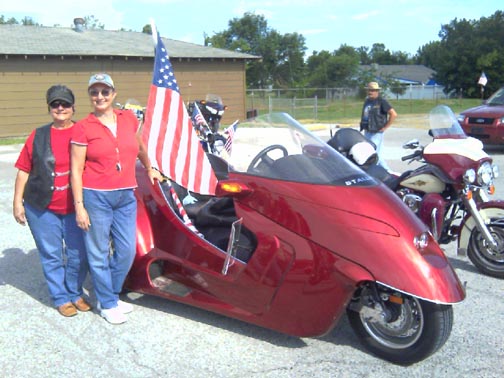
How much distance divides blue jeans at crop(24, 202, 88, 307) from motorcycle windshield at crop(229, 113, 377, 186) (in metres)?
1.36

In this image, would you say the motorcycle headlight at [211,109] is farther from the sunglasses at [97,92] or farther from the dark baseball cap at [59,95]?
the sunglasses at [97,92]

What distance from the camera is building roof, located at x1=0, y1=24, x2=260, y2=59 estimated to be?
20.9 metres

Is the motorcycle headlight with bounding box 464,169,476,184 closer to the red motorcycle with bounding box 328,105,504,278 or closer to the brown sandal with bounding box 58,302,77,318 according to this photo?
the red motorcycle with bounding box 328,105,504,278

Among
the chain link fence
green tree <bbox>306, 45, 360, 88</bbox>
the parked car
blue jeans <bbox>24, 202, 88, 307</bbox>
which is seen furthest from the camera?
green tree <bbox>306, 45, 360, 88</bbox>

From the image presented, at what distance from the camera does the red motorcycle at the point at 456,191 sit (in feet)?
15.5

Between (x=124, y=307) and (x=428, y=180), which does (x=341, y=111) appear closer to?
(x=428, y=180)

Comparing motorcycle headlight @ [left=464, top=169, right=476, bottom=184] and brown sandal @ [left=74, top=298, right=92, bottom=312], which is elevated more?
motorcycle headlight @ [left=464, top=169, right=476, bottom=184]

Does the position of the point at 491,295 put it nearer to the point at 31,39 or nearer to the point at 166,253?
the point at 166,253

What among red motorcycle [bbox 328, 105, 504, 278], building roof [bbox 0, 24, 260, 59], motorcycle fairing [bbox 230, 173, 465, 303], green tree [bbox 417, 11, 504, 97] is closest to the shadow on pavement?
motorcycle fairing [bbox 230, 173, 465, 303]

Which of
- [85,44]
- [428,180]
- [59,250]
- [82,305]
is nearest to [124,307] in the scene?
[82,305]

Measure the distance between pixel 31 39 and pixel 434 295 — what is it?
74.7ft

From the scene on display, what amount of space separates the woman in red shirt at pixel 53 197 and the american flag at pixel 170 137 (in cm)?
62

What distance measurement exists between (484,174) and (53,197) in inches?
140

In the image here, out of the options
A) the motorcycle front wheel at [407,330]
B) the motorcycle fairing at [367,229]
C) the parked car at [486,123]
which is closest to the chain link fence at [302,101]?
the parked car at [486,123]
